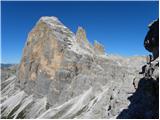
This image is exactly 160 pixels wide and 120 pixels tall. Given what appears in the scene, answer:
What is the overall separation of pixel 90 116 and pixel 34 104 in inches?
3726

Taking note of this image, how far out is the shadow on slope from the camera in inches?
1619

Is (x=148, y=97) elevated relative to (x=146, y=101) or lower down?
elevated

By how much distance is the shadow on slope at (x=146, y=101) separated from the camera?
4111cm

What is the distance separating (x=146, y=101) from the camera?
46.1 m

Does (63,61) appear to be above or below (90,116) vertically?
above

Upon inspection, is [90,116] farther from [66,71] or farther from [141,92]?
[66,71]

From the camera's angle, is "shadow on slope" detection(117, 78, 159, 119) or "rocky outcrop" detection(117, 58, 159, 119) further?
"shadow on slope" detection(117, 78, 159, 119)

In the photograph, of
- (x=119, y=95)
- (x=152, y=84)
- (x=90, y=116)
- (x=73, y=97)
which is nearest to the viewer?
(x=152, y=84)

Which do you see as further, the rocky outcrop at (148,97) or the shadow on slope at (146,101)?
the shadow on slope at (146,101)

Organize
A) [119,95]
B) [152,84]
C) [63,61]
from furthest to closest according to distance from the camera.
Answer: [63,61] → [119,95] → [152,84]

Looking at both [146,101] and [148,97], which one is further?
[146,101]

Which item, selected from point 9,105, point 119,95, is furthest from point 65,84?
point 119,95

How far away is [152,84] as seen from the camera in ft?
137

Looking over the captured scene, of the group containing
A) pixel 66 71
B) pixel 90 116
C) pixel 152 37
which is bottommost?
pixel 90 116
